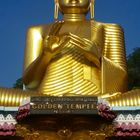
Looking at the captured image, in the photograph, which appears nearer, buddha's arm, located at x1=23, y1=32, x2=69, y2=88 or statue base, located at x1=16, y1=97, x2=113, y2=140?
statue base, located at x1=16, y1=97, x2=113, y2=140

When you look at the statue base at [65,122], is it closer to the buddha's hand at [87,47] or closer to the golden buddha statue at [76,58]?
the golden buddha statue at [76,58]

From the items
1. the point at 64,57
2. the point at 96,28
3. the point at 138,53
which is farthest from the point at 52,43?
the point at 138,53

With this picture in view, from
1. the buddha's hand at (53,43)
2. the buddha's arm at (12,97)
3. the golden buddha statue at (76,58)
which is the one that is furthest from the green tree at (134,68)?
the buddha's arm at (12,97)

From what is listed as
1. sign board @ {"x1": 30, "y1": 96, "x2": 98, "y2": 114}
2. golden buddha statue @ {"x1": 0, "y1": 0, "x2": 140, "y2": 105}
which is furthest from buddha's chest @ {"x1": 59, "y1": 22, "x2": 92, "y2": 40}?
sign board @ {"x1": 30, "y1": 96, "x2": 98, "y2": 114}

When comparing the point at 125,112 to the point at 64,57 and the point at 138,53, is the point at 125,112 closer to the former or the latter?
the point at 64,57

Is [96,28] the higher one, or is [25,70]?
[96,28]

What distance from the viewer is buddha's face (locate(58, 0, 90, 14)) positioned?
8883 mm

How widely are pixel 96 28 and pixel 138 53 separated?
18.4 feet

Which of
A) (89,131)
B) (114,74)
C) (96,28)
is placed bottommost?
(89,131)

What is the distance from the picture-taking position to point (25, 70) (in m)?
8.14

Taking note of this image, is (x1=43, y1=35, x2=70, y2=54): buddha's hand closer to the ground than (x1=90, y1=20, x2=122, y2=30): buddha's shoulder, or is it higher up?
closer to the ground

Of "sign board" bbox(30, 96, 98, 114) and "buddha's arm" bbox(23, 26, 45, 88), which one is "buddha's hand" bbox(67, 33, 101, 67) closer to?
"buddha's arm" bbox(23, 26, 45, 88)

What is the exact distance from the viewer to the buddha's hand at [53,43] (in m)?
7.20

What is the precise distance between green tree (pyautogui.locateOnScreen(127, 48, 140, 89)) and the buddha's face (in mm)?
4401
